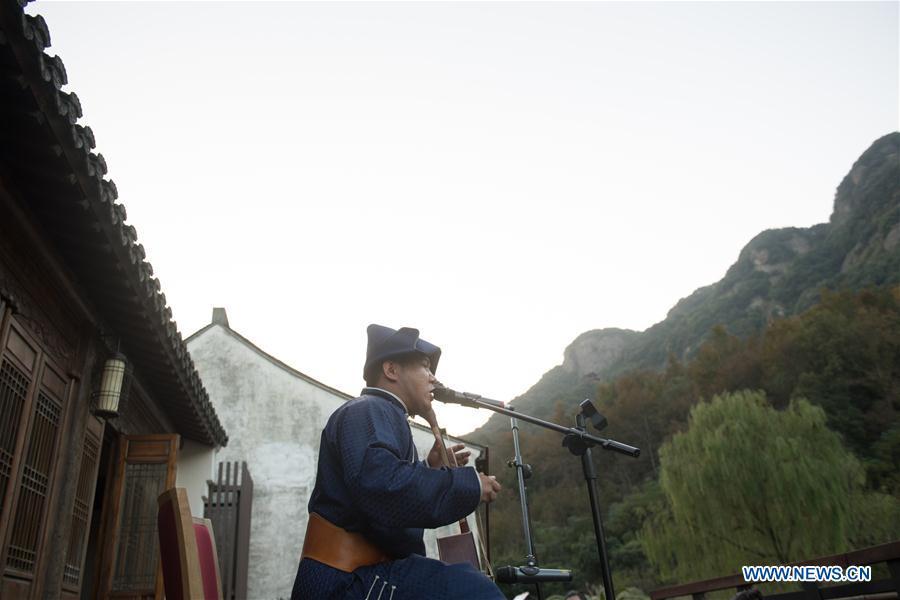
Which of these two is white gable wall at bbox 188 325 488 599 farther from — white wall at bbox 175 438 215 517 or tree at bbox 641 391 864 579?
tree at bbox 641 391 864 579

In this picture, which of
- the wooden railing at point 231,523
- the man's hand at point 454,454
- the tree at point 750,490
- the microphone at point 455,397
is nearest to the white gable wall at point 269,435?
the wooden railing at point 231,523

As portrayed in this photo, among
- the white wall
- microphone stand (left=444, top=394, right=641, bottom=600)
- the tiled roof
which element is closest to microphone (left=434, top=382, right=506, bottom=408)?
microphone stand (left=444, top=394, right=641, bottom=600)

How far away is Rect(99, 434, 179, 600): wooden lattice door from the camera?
5098 millimetres

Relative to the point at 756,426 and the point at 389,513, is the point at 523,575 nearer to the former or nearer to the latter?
the point at 389,513

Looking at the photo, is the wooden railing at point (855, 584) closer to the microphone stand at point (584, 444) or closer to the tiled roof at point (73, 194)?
the microphone stand at point (584, 444)

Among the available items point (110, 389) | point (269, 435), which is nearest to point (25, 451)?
point (110, 389)

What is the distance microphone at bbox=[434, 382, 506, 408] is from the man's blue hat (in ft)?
0.64

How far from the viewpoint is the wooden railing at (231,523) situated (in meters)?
8.17

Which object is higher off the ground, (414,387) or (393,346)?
(393,346)

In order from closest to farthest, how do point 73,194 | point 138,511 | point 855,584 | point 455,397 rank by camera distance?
point 455,397, point 73,194, point 855,584, point 138,511

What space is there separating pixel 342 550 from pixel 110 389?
3.53 meters

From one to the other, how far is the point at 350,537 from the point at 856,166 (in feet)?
221

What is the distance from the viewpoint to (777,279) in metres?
53.8

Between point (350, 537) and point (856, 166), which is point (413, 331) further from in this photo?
point (856, 166)
